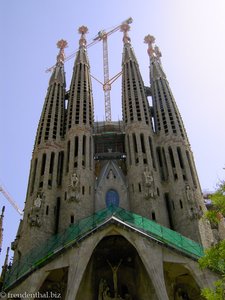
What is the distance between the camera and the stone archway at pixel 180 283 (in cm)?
2331

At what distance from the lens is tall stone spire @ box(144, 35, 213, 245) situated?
91.2 ft

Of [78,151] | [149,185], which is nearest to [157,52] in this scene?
[78,151]

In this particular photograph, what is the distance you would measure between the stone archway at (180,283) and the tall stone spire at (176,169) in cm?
344

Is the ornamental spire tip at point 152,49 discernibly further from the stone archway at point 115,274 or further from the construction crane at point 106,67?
the stone archway at point 115,274

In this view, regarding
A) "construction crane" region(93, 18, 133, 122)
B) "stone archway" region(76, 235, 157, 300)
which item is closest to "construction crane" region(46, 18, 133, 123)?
"construction crane" region(93, 18, 133, 122)

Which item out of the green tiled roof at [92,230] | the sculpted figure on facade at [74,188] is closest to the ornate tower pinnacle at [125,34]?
the sculpted figure on facade at [74,188]

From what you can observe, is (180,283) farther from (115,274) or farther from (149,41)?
(149,41)

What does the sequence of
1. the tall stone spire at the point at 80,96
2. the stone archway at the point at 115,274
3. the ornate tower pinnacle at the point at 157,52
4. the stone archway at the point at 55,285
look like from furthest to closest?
the ornate tower pinnacle at the point at 157,52 → the tall stone spire at the point at 80,96 → the stone archway at the point at 115,274 → the stone archway at the point at 55,285

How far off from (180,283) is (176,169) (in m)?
10.4

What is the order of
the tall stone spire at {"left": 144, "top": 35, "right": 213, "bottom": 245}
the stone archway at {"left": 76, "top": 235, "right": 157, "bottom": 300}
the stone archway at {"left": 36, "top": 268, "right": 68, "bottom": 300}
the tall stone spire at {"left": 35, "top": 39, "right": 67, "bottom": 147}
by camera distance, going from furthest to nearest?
the tall stone spire at {"left": 35, "top": 39, "right": 67, "bottom": 147}
the tall stone spire at {"left": 144, "top": 35, "right": 213, "bottom": 245}
the stone archway at {"left": 76, "top": 235, "right": 157, "bottom": 300}
the stone archway at {"left": 36, "top": 268, "right": 68, "bottom": 300}

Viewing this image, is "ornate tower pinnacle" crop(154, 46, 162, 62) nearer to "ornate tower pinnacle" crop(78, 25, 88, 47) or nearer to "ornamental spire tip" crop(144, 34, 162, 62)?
"ornamental spire tip" crop(144, 34, 162, 62)

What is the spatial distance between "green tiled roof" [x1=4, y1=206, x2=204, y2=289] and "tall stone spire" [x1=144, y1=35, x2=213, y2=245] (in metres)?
3.86

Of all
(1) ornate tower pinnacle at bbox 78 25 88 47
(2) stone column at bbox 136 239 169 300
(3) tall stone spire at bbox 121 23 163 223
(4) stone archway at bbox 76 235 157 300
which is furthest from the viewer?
(1) ornate tower pinnacle at bbox 78 25 88 47

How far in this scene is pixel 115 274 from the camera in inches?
976
